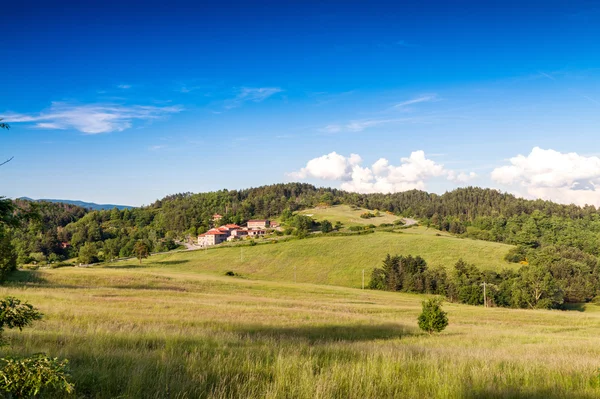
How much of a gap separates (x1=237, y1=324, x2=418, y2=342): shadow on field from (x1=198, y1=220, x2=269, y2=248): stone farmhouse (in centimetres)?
14494

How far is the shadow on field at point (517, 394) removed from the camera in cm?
626

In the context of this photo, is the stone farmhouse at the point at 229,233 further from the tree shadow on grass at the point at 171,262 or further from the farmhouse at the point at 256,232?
the tree shadow on grass at the point at 171,262

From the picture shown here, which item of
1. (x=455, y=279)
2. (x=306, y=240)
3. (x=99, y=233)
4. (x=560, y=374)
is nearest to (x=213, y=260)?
(x=306, y=240)

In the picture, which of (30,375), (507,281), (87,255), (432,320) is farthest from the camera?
(87,255)

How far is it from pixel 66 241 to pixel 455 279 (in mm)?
154765

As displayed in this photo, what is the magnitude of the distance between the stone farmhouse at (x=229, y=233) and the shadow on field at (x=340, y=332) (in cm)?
14494

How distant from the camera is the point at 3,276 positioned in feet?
151

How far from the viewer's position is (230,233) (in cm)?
18275

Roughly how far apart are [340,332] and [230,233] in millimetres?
163899

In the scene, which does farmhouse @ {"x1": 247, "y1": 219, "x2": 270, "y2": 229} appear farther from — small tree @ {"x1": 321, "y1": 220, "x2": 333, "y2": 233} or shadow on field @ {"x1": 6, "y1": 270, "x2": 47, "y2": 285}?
shadow on field @ {"x1": 6, "y1": 270, "x2": 47, "y2": 285}

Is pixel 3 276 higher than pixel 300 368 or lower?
lower

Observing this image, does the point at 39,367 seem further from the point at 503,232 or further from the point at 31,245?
the point at 503,232

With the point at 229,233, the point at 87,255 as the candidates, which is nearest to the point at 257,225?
the point at 229,233

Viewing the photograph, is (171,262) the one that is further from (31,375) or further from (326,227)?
(31,375)
